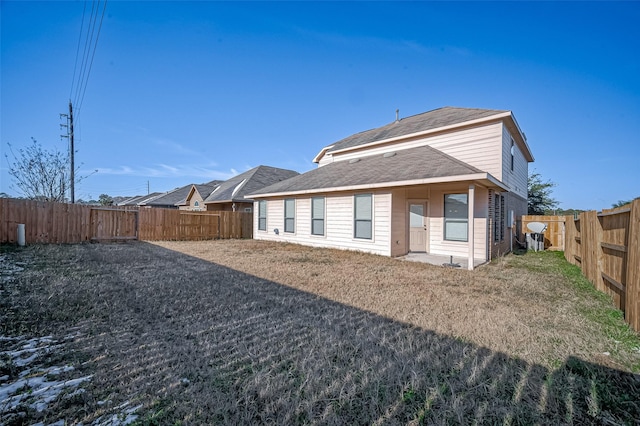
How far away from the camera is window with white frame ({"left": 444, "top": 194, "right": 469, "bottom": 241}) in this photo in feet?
29.3

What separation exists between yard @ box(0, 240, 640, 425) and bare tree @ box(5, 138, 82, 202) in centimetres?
1285

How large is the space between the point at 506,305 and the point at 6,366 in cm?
630

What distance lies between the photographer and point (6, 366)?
2.38 metres

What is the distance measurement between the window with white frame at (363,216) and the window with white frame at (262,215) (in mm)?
6555

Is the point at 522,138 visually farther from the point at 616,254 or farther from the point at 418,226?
the point at 616,254

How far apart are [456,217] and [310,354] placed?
26.7ft

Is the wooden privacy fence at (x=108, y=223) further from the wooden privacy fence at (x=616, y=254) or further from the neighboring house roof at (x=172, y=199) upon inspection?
the wooden privacy fence at (x=616, y=254)

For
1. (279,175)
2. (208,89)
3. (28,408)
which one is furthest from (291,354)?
(279,175)

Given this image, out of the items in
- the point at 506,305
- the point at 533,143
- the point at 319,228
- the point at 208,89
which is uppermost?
the point at 208,89

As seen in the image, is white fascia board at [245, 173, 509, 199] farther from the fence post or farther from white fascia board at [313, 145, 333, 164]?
white fascia board at [313, 145, 333, 164]

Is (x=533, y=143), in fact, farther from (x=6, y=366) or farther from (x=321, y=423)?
(x=6, y=366)

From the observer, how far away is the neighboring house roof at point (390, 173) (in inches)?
300

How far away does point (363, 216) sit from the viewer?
10117mm

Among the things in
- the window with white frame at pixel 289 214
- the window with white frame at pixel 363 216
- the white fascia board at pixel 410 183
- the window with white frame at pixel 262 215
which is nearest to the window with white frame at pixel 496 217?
the white fascia board at pixel 410 183
